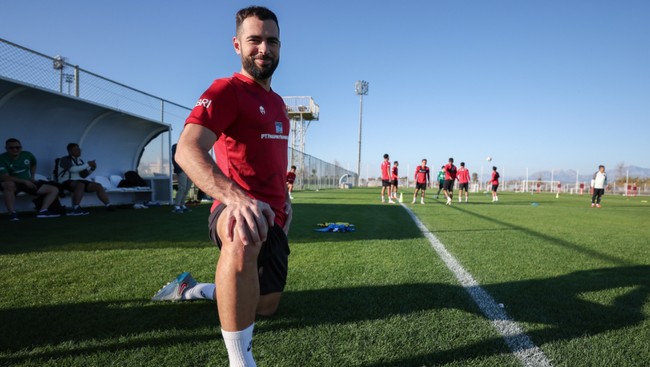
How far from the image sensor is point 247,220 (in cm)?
132

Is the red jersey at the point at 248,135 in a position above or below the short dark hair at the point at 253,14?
below

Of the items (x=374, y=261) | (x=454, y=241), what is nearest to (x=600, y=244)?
(x=454, y=241)

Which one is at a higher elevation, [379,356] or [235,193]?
[235,193]

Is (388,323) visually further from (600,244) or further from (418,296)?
(600,244)

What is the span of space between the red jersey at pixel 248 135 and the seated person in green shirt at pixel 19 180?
755 centimetres

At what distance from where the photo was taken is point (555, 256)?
4.87m

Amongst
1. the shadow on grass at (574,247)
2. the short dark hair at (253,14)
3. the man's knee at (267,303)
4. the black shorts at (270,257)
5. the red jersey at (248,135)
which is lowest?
the shadow on grass at (574,247)

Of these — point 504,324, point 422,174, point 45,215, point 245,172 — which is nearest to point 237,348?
point 245,172

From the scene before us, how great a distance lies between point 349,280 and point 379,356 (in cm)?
148

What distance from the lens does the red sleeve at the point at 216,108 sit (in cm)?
161

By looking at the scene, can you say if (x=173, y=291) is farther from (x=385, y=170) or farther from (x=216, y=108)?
(x=385, y=170)

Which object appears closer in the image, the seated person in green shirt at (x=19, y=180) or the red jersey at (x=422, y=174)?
the seated person in green shirt at (x=19, y=180)

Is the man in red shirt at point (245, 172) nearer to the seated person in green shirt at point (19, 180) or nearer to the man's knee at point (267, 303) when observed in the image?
the man's knee at point (267, 303)

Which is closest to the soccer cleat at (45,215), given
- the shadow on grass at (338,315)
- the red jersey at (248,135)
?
the shadow on grass at (338,315)
